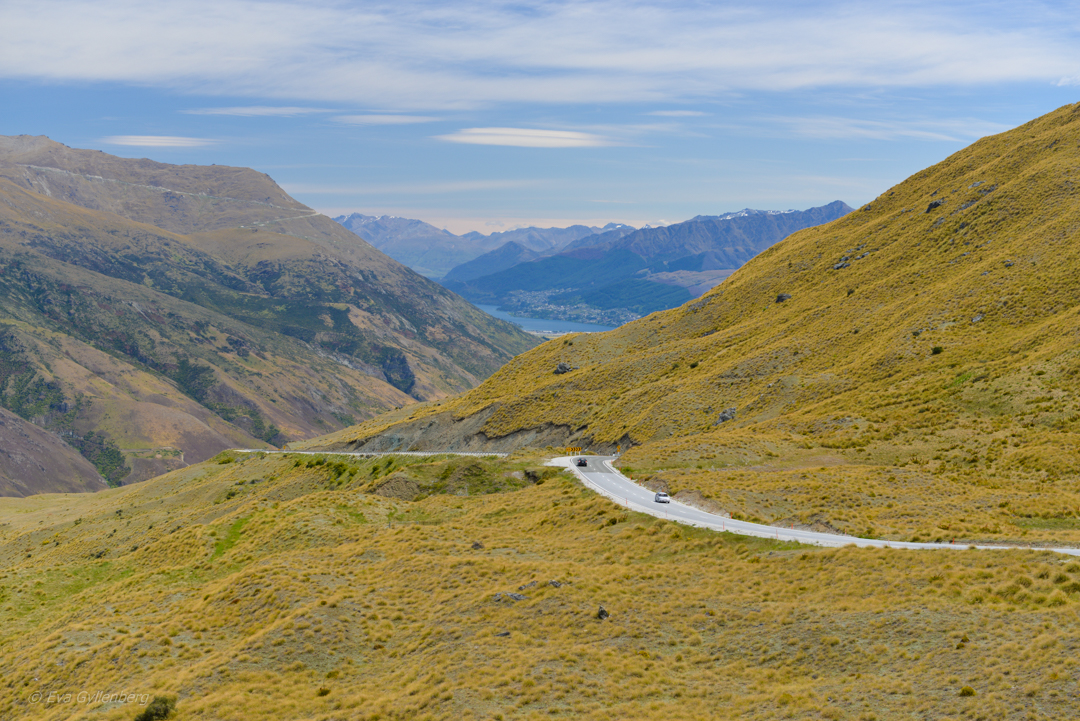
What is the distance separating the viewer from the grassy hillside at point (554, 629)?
2111cm

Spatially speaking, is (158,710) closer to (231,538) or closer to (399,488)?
(231,538)

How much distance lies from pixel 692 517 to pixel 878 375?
122ft

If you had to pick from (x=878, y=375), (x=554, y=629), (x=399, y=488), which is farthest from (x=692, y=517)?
(x=878, y=375)

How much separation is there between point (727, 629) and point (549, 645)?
272 inches

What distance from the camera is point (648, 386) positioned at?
282 ft

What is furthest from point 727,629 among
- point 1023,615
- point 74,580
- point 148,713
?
point 74,580

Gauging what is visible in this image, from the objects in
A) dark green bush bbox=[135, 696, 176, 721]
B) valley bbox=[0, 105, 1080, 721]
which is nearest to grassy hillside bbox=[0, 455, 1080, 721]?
valley bbox=[0, 105, 1080, 721]

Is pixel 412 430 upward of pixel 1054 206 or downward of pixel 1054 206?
downward

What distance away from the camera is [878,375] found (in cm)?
6625

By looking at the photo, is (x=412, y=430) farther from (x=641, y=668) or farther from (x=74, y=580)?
(x=641, y=668)

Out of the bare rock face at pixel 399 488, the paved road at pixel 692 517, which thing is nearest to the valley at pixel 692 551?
the bare rock face at pixel 399 488

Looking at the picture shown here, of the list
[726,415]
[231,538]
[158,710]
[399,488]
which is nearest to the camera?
[158,710]

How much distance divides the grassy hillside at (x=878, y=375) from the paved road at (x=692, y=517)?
1.89 m

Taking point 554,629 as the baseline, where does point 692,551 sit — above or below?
above
